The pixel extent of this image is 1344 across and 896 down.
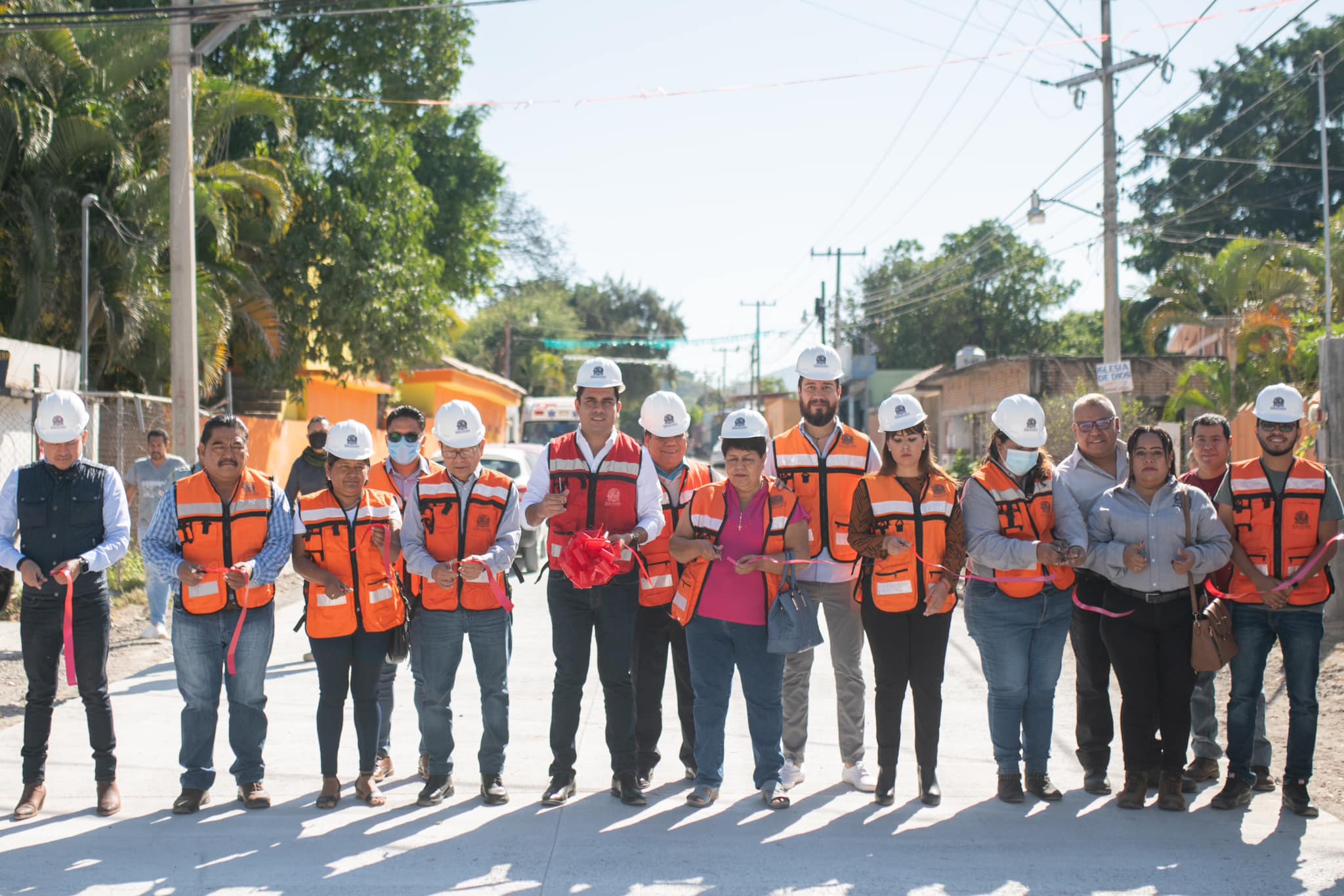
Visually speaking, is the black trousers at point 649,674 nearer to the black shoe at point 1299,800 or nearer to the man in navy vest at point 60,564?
the man in navy vest at point 60,564

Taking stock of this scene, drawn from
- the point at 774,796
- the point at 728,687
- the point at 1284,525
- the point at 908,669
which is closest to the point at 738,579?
the point at 728,687

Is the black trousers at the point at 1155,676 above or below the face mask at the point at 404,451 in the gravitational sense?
below

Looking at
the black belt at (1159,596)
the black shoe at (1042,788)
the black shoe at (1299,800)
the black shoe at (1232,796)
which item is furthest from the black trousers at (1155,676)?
the black shoe at (1299,800)

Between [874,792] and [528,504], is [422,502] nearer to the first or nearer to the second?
[528,504]

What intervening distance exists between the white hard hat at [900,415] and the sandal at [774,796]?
1.80 meters

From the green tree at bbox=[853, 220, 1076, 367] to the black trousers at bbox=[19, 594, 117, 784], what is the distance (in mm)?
51572

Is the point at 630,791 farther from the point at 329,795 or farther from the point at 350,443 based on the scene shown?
the point at 350,443

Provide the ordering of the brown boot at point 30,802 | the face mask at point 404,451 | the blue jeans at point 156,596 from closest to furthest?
1. the brown boot at point 30,802
2. the face mask at point 404,451
3. the blue jeans at point 156,596

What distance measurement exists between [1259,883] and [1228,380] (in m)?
17.0

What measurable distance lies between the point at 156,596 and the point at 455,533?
5912 mm

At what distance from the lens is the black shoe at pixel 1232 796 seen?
19.1 ft

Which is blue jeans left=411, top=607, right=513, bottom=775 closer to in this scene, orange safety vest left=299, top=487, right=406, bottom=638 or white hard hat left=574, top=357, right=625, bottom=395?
orange safety vest left=299, top=487, right=406, bottom=638

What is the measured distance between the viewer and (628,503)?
19.9 ft

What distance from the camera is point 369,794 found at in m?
5.91
